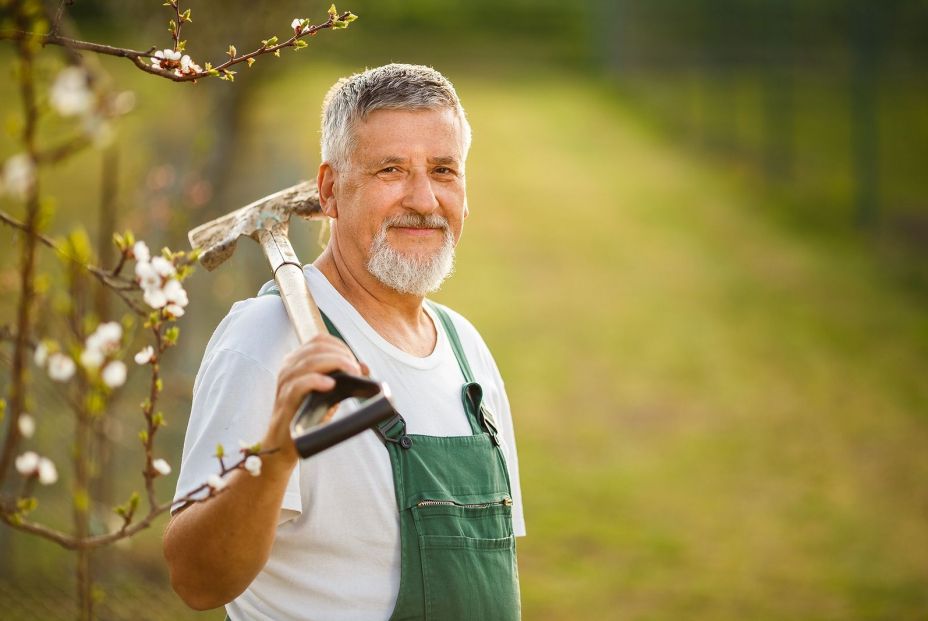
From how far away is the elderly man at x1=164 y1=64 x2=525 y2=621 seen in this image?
187 centimetres

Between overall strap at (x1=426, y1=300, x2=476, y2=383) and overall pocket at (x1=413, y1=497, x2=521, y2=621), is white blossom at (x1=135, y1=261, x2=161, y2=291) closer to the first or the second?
overall pocket at (x1=413, y1=497, x2=521, y2=621)

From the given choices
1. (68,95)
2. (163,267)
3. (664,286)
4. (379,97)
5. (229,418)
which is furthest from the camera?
(664,286)

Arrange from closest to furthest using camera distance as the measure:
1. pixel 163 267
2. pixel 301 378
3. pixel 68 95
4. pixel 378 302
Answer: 1. pixel 68 95
2. pixel 163 267
3. pixel 301 378
4. pixel 378 302

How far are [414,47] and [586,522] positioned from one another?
1851 cm

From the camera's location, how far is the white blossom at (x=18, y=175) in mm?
1063

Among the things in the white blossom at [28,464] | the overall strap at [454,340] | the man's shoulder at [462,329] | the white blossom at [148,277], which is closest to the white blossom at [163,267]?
the white blossom at [148,277]

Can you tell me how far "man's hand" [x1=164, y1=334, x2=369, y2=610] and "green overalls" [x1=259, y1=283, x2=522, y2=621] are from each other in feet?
Result: 1.12

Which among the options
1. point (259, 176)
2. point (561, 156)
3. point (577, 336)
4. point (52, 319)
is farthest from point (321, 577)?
point (561, 156)

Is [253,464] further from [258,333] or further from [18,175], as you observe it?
[18,175]

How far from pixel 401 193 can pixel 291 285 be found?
0.36m

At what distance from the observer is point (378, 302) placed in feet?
7.91

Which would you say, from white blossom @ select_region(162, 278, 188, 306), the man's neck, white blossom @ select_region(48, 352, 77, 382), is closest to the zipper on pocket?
the man's neck

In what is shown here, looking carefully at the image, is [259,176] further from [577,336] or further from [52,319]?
[577,336]

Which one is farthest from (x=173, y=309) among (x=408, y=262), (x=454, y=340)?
(x=454, y=340)
